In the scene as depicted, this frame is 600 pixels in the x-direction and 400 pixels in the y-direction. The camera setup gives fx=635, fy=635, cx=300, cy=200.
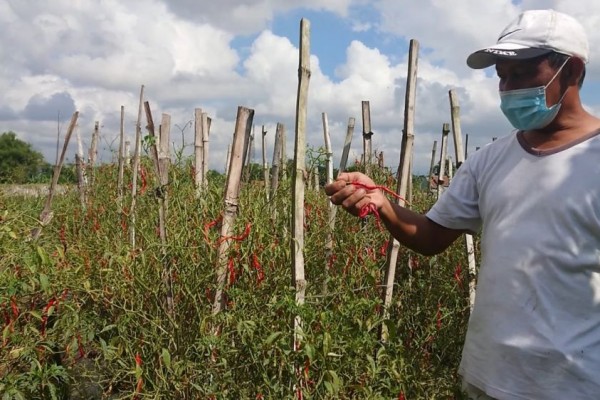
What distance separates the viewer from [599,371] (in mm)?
1417

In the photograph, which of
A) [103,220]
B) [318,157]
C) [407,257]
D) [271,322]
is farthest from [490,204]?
[103,220]

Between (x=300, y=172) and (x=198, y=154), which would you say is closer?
(x=300, y=172)

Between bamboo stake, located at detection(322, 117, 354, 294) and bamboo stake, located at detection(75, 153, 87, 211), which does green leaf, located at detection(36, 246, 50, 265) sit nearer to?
bamboo stake, located at detection(322, 117, 354, 294)

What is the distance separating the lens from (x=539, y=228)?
1.48 meters

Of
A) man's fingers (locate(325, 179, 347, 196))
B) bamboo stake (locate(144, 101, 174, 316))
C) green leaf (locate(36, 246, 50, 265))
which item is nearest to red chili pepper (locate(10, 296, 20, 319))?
green leaf (locate(36, 246, 50, 265))

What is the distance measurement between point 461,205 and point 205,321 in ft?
3.61

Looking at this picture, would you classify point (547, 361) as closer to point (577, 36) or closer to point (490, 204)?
point (490, 204)

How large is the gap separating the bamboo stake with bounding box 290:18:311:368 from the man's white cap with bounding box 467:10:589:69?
0.81 m

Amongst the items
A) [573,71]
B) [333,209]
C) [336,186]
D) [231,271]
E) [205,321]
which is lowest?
[205,321]

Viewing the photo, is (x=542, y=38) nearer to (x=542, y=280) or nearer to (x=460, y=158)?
(x=542, y=280)

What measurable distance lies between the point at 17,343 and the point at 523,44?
2.26 meters

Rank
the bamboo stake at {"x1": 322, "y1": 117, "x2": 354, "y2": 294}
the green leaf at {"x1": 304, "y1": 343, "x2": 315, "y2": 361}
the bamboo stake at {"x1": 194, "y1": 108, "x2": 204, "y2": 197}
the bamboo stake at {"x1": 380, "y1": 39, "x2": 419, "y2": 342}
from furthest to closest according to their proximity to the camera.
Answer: the bamboo stake at {"x1": 194, "y1": 108, "x2": 204, "y2": 197}
the bamboo stake at {"x1": 322, "y1": 117, "x2": 354, "y2": 294}
the bamboo stake at {"x1": 380, "y1": 39, "x2": 419, "y2": 342}
the green leaf at {"x1": 304, "y1": 343, "x2": 315, "y2": 361}

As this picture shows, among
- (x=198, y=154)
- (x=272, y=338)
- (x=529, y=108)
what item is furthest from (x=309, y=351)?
(x=198, y=154)

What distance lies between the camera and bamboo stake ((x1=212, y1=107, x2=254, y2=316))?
96.6 inches
